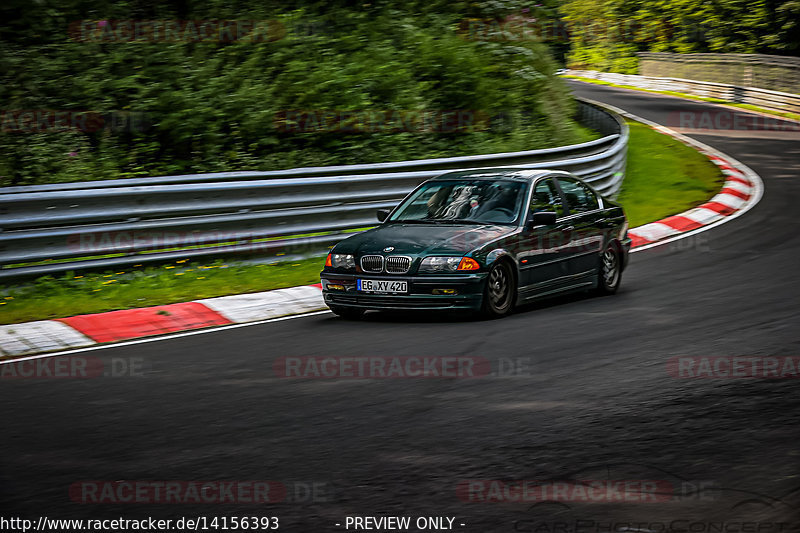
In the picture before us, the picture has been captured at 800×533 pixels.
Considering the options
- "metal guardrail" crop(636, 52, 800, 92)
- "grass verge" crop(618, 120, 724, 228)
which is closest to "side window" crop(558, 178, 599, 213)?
"grass verge" crop(618, 120, 724, 228)

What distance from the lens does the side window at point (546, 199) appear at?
10.3m

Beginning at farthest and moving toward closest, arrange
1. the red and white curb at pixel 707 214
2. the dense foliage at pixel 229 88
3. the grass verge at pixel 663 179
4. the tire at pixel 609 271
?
the grass verge at pixel 663 179 < the dense foliage at pixel 229 88 < the red and white curb at pixel 707 214 < the tire at pixel 609 271

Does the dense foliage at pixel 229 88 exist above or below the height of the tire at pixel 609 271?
above

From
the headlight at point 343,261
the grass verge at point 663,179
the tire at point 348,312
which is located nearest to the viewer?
the headlight at point 343,261

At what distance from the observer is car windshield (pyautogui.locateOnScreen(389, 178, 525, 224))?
10055 mm

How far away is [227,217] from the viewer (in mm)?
12203

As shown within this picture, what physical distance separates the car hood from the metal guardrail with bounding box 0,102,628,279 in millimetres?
2866

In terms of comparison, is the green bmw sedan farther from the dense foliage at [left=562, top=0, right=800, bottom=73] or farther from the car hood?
the dense foliage at [left=562, top=0, right=800, bottom=73]

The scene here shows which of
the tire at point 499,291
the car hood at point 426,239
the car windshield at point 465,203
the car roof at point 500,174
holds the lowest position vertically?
the tire at point 499,291

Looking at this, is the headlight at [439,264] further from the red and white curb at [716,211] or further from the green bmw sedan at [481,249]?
the red and white curb at [716,211]

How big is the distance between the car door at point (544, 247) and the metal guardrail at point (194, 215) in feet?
11.5

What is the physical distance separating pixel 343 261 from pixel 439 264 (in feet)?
3.32

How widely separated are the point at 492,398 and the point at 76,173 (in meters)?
10.0

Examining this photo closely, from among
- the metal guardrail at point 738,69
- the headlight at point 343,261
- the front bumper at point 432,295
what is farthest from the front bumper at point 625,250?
the metal guardrail at point 738,69
